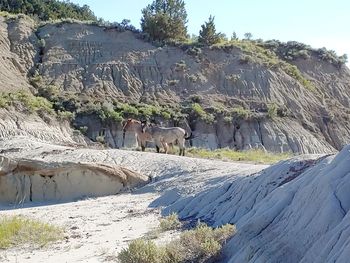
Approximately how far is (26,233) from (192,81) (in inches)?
1381

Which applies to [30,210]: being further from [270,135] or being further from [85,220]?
[270,135]

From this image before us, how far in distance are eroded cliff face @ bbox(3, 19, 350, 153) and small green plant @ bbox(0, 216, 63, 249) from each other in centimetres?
2762

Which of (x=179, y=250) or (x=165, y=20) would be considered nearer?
(x=179, y=250)

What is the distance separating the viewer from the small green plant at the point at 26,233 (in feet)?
40.1

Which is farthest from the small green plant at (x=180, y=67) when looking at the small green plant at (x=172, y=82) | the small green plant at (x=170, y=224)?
the small green plant at (x=170, y=224)

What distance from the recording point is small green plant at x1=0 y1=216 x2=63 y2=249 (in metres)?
12.2

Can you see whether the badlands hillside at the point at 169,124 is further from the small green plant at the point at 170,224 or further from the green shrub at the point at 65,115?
the small green plant at the point at 170,224

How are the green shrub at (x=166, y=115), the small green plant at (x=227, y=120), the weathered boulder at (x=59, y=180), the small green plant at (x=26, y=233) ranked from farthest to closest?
the small green plant at (x=227, y=120)
the green shrub at (x=166, y=115)
the weathered boulder at (x=59, y=180)
the small green plant at (x=26, y=233)

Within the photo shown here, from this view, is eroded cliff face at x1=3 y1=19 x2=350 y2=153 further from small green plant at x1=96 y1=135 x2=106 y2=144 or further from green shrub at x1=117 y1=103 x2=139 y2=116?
small green plant at x1=96 y1=135 x2=106 y2=144

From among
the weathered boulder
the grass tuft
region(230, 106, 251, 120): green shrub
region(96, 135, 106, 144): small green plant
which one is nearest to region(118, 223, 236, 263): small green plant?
the weathered boulder

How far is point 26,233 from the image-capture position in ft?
41.5

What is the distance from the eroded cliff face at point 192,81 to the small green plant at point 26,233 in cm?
2762

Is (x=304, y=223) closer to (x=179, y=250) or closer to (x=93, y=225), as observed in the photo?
(x=179, y=250)

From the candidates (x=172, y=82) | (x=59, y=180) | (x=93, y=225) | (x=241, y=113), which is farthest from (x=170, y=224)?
(x=172, y=82)
